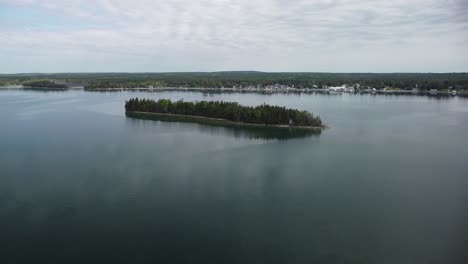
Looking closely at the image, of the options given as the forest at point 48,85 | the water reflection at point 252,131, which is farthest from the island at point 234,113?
the forest at point 48,85

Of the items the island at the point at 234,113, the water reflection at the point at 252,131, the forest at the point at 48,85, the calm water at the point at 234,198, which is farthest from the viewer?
the forest at the point at 48,85

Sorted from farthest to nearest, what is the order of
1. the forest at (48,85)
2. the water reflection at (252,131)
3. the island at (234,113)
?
the forest at (48,85) → the island at (234,113) → the water reflection at (252,131)

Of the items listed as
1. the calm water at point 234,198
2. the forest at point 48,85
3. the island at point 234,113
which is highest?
the forest at point 48,85

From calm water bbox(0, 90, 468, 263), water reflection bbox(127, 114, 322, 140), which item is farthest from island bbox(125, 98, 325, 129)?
calm water bbox(0, 90, 468, 263)

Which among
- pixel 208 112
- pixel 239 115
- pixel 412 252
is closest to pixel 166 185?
pixel 412 252

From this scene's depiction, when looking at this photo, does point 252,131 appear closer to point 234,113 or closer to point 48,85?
point 234,113

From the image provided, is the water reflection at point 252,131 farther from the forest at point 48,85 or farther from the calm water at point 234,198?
the forest at point 48,85

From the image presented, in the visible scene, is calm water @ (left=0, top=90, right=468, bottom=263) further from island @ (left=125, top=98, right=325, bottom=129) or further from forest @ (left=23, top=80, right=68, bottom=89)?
forest @ (left=23, top=80, right=68, bottom=89)
